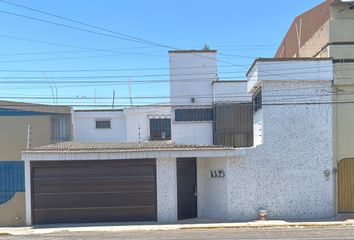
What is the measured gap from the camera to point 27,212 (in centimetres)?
1656

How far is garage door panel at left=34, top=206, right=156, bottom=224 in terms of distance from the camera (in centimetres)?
1664

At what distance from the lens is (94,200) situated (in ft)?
55.1

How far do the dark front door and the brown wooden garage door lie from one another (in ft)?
3.70

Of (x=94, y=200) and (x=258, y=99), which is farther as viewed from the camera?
(x=258, y=99)

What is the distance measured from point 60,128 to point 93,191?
551 inches

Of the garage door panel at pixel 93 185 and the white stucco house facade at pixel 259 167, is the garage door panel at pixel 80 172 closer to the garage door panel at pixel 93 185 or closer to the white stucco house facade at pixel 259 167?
the white stucco house facade at pixel 259 167

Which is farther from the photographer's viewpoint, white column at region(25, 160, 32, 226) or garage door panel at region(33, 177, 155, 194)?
garage door panel at region(33, 177, 155, 194)

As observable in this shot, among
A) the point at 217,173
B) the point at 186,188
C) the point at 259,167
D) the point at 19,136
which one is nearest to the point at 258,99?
the point at 259,167

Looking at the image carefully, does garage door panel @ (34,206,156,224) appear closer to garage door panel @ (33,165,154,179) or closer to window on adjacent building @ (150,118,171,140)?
garage door panel @ (33,165,154,179)

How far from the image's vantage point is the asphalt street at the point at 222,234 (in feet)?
41.2

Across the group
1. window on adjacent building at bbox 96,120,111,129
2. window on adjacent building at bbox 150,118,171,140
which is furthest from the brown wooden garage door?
window on adjacent building at bbox 96,120,111,129

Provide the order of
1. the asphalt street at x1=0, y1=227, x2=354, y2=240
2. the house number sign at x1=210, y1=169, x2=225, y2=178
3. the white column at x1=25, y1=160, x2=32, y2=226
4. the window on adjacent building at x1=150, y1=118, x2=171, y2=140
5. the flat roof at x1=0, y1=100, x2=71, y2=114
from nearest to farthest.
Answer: the asphalt street at x1=0, y1=227, x2=354, y2=240 < the white column at x1=25, y1=160, x2=32, y2=226 < the house number sign at x1=210, y1=169, x2=225, y2=178 < the flat roof at x1=0, y1=100, x2=71, y2=114 < the window on adjacent building at x1=150, y1=118, x2=171, y2=140

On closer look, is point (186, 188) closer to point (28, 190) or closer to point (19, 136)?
point (28, 190)

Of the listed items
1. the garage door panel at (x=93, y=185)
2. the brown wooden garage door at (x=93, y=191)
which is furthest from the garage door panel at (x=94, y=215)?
the garage door panel at (x=93, y=185)
